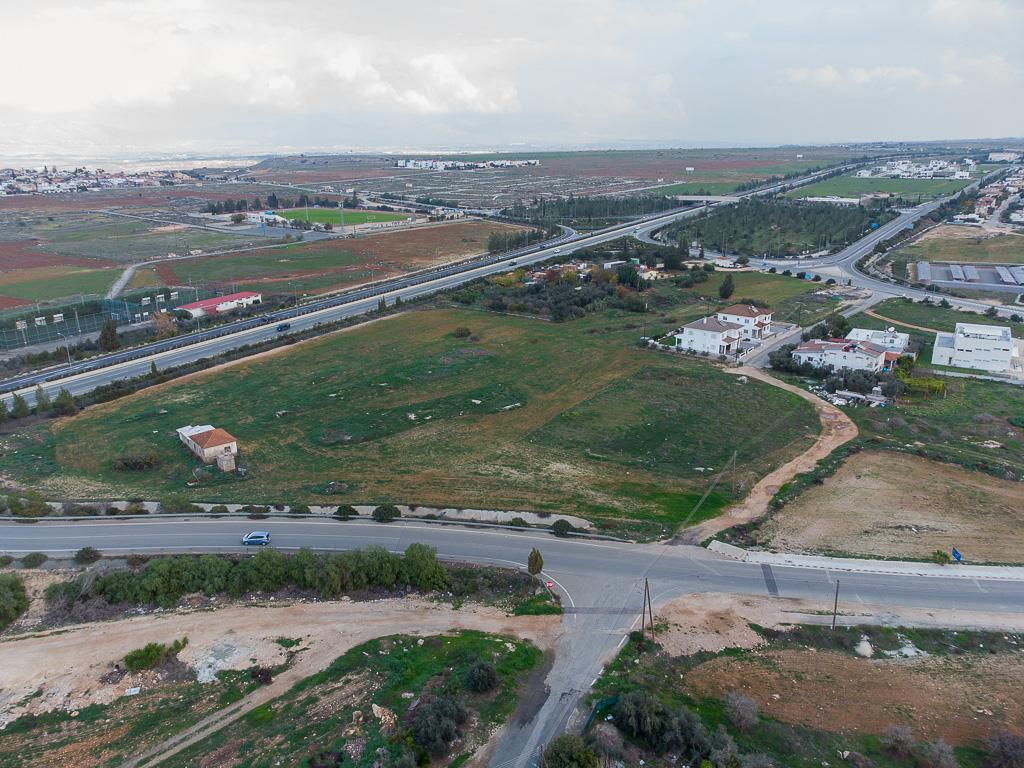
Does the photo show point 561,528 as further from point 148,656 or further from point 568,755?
point 148,656

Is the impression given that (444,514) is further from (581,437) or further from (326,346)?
(326,346)

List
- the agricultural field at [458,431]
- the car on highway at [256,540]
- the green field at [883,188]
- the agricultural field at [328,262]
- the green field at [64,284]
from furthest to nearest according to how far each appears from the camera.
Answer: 1. the green field at [883,188]
2. the agricultural field at [328,262]
3. the green field at [64,284]
4. the agricultural field at [458,431]
5. the car on highway at [256,540]

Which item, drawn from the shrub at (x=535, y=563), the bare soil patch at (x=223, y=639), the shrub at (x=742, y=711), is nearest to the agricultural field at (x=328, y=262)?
the bare soil patch at (x=223, y=639)

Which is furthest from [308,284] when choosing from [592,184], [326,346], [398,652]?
[592,184]

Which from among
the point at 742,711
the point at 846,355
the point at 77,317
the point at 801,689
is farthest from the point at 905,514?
the point at 77,317

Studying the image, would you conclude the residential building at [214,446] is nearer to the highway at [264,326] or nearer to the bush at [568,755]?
the highway at [264,326]

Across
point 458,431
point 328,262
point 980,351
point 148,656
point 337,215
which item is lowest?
point 148,656

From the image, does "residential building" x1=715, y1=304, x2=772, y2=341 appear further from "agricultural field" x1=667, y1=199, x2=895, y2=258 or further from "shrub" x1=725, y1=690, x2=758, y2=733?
"agricultural field" x1=667, y1=199, x2=895, y2=258
